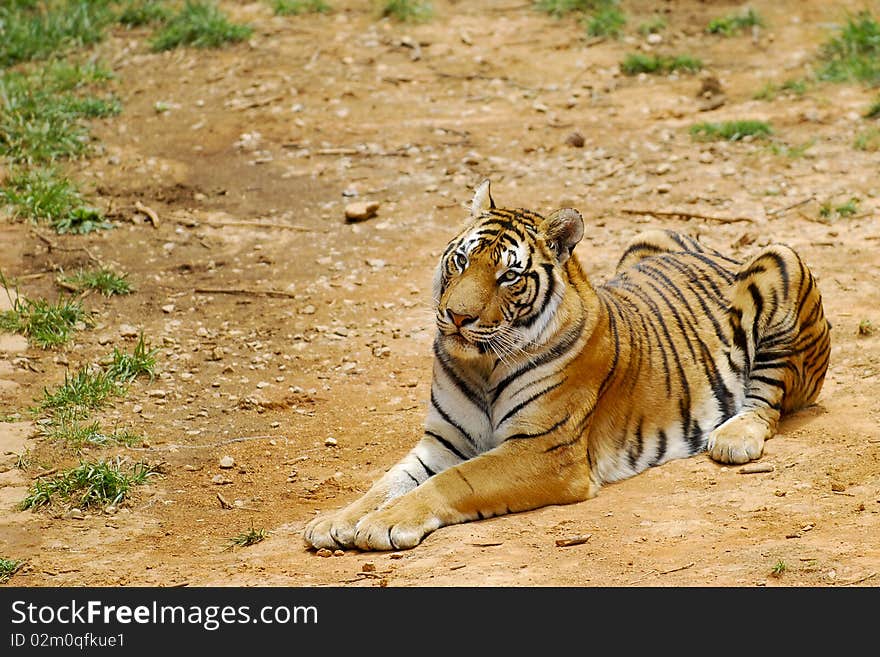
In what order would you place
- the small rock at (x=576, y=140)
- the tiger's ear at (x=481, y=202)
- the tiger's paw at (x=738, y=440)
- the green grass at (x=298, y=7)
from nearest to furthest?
the tiger's paw at (x=738, y=440) < the tiger's ear at (x=481, y=202) < the small rock at (x=576, y=140) < the green grass at (x=298, y=7)

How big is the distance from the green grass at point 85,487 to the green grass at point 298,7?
22.1 feet

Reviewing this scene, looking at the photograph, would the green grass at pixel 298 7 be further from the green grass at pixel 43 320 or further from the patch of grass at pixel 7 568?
the patch of grass at pixel 7 568

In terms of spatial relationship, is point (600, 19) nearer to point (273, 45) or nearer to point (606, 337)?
point (273, 45)

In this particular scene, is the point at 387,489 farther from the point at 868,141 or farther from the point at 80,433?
the point at 868,141

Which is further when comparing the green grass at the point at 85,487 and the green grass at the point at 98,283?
the green grass at the point at 98,283

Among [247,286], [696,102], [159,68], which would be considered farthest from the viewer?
[159,68]

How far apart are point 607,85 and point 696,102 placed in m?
0.78

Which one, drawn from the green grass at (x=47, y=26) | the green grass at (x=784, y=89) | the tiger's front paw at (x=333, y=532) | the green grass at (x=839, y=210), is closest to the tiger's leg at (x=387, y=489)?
the tiger's front paw at (x=333, y=532)

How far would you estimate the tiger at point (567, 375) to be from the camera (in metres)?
5.09

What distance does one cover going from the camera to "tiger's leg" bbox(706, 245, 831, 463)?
5.89 m

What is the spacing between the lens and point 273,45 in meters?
11.1

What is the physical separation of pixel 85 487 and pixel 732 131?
5711mm

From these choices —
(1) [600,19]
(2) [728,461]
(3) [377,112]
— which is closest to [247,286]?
(3) [377,112]

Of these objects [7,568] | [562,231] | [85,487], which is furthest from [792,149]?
[7,568]
